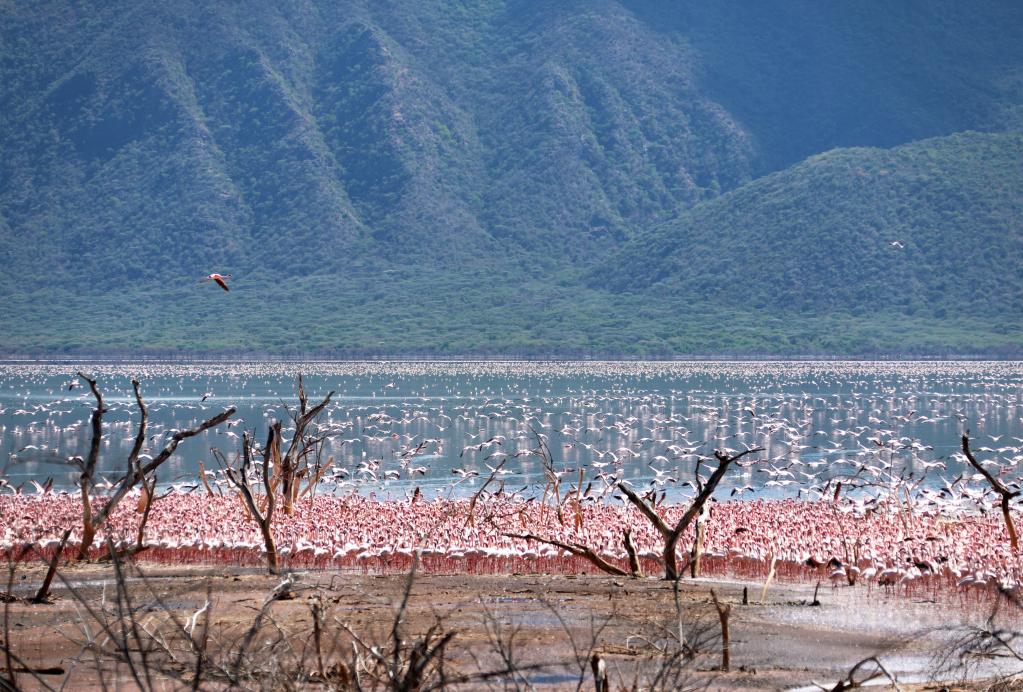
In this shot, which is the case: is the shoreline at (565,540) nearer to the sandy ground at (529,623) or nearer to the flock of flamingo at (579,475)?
the flock of flamingo at (579,475)

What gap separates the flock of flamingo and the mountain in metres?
40.3

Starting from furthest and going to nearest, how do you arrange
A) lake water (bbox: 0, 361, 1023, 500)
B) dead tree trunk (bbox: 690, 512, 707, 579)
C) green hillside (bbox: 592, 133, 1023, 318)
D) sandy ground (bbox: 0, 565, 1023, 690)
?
1. green hillside (bbox: 592, 133, 1023, 318)
2. lake water (bbox: 0, 361, 1023, 500)
3. dead tree trunk (bbox: 690, 512, 707, 579)
4. sandy ground (bbox: 0, 565, 1023, 690)

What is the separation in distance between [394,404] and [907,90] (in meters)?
152

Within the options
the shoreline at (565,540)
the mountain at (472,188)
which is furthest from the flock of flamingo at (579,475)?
the mountain at (472,188)

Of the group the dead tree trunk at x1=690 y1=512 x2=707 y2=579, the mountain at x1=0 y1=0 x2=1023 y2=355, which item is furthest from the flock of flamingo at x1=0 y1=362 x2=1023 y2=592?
the mountain at x1=0 y1=0 x2=1023 y2=355

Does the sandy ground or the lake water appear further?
the lake water

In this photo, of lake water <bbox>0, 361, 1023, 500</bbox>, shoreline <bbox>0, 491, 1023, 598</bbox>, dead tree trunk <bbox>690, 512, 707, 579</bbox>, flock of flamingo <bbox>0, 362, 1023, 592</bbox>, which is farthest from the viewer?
lake water <bbox>0, 361, 1023, 500</bbox>

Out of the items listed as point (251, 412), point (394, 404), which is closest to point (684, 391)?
point (394, 404)

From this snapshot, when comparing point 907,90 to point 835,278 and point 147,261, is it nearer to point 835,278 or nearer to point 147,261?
point 835,278

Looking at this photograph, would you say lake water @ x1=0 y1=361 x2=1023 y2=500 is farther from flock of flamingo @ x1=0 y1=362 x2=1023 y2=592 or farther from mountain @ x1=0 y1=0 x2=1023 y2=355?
mountain @ x1=0 y1=0 x2=1023 y2=355

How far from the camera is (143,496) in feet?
69.9

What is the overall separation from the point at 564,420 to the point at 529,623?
37.6 m

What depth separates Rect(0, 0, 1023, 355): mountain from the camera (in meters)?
123

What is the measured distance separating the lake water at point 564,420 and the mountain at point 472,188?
18.2 meters
